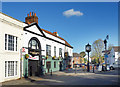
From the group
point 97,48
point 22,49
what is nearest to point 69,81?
point 22,49

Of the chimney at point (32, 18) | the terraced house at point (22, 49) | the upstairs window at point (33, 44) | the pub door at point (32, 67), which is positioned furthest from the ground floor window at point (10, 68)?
the chimney at point (32, 18)

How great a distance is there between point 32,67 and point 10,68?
15.0ft

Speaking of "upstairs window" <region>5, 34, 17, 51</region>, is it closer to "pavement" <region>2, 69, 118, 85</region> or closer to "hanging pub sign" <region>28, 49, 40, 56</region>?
"hanging pub sign" <region>28, 49, 40, 56</region>

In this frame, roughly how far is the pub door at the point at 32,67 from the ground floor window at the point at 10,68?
Result: 280 centimetres

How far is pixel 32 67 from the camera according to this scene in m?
19.9

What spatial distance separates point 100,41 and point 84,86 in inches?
1798

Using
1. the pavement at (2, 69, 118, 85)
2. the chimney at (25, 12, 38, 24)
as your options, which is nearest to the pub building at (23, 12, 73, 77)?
the chimney at (25, 12, 38, 24)

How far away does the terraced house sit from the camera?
15062mm

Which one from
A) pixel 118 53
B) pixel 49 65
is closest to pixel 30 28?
pixel 49 65

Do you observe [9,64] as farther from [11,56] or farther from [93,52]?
[93,52]

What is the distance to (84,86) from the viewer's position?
36.0 ft

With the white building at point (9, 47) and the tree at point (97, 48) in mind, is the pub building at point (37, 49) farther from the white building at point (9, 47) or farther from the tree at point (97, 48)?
the tree at point (97, 48)

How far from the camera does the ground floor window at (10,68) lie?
1516 cm

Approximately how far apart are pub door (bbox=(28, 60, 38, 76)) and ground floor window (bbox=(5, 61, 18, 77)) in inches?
110
